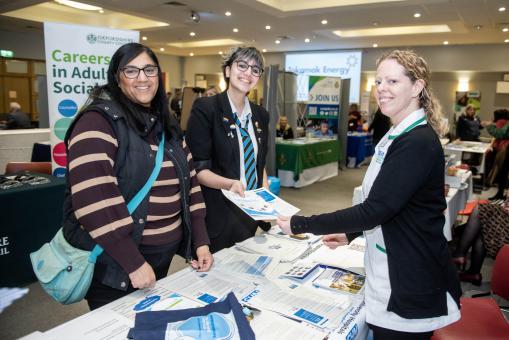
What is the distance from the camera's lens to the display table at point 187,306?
1096 millimetres

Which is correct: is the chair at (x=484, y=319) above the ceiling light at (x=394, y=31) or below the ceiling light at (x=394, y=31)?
below

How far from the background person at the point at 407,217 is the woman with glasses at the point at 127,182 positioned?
0.61m

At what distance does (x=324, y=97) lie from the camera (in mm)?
8852

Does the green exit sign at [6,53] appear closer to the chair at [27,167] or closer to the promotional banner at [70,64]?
the chair at [27,167]

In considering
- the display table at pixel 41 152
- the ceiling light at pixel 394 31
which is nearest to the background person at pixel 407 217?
the display table at pixel 41 152

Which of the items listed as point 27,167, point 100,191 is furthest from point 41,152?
point 100,191

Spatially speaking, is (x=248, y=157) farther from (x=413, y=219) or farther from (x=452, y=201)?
(x=452, y=201)

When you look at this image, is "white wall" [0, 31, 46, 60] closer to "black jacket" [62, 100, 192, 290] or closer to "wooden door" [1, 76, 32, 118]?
"wooden door" [1, 76, 32, 118]

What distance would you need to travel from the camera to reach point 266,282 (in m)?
1.44

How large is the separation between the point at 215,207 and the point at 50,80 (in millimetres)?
1961

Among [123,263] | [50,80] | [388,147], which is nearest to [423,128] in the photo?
[388,147]

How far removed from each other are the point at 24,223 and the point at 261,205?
2.39 meters

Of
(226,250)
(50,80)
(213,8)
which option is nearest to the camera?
(226,250)

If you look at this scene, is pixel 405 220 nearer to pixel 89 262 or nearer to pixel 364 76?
pixel 89 262
